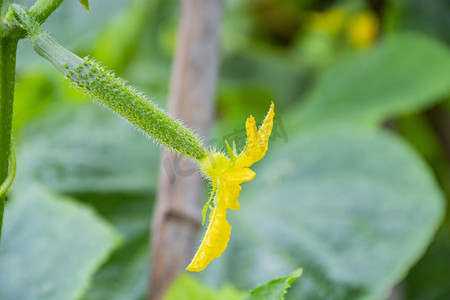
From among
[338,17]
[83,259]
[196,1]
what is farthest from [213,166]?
[338,17]

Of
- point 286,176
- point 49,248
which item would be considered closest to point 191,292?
point 49,248

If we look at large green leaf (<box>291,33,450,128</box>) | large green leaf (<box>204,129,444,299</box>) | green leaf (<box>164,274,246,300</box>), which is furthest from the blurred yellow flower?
green leaf (<box>164,274,246,300</box>)

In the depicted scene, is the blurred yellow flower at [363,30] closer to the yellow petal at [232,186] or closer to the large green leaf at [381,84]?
the large green leaf at [381,84]

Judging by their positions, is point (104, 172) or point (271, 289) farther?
point (104, 172)

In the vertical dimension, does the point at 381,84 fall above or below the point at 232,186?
above

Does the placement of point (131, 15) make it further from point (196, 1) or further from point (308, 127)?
point (196, 1)

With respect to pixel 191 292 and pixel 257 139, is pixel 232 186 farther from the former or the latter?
pixel 191 292

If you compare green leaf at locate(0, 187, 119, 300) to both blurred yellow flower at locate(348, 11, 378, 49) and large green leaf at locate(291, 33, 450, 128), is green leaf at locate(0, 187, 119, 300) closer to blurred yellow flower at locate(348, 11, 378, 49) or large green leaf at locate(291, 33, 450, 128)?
large green leaf at locate(291, 33, 450, 128)
